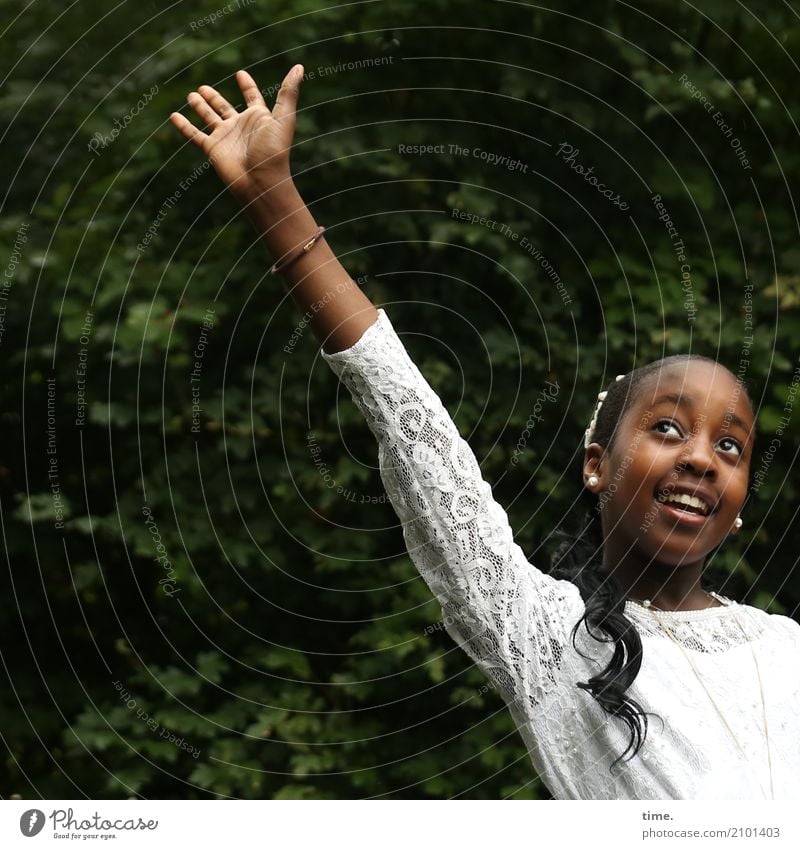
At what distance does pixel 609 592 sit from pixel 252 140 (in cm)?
73

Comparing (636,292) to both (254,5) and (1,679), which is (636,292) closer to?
(254,5)

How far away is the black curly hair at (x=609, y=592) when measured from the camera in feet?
4.60

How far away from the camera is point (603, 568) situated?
1586 mm

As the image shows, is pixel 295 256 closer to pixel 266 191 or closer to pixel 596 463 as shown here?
pixel 266 191

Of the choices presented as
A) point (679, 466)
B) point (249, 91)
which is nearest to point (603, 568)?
point (679, 466)

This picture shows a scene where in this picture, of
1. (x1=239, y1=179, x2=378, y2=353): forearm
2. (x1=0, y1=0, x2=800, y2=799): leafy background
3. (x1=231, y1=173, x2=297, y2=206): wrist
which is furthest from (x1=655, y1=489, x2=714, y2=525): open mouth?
(x1=0, y1=0, x2=800, y2=799): leafy background

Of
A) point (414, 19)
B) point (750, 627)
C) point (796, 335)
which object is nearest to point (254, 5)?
point (414, 19)

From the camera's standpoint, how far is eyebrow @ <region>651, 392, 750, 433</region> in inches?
60.4

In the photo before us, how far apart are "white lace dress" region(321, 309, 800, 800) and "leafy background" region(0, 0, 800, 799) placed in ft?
4.21

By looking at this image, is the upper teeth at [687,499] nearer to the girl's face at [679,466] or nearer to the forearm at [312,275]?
the girl's face at [679,466]

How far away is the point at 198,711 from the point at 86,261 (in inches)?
45.3
